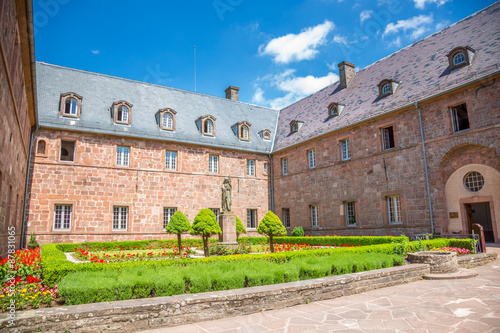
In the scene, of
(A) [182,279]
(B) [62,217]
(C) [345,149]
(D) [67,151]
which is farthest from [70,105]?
(A) [182,279]

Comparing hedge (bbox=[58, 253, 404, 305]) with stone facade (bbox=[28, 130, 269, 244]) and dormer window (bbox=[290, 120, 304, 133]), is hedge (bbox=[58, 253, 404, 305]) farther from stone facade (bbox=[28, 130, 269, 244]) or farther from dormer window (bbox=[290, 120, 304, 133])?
dormer window (bbox=[290, 120, 304, 133])

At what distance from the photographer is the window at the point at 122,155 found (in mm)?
21328

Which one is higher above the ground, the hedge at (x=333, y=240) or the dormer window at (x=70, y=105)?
the dormer window at (x=70, y=105)

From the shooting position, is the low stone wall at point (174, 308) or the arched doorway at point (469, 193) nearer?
the low stone wall at point (174, 308)

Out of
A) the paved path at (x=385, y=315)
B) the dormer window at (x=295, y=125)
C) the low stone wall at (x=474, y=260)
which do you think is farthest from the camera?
the dormer window at (x=295, y=125)

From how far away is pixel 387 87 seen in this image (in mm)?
20016

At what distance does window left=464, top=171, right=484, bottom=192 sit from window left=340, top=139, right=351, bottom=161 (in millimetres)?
6790

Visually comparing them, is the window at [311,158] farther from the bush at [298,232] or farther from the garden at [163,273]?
the garden at [163,273]

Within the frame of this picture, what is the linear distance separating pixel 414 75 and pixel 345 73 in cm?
657

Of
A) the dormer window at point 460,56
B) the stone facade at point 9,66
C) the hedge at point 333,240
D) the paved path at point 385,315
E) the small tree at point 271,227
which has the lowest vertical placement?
the paved path at point 385,315

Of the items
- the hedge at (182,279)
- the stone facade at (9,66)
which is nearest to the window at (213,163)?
the stone facade at (9,66)

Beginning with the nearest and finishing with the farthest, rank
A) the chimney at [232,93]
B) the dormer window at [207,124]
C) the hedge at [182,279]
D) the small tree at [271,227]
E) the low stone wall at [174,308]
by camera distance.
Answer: the low stone wall at [174,308] → the hedge at [182,279] → the small tree at [271,227] → the dormer window at [207,124] → the chimney at [232,93]

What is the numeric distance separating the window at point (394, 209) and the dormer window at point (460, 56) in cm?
729

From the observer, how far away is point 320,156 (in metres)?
22.8
